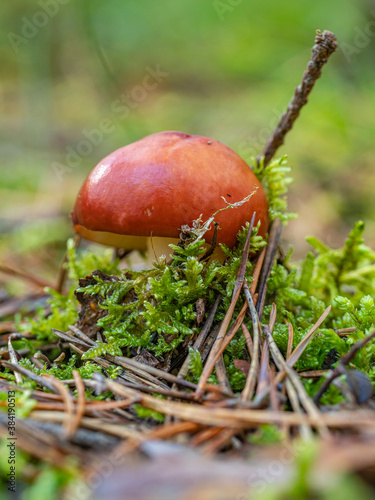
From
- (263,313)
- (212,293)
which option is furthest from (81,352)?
(263,313)

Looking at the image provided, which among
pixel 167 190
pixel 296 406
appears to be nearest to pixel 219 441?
pixel 296 406

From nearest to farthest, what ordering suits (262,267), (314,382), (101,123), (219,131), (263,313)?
(314,382)
(263,313)
(262,267)
(219,131)
(101,123)

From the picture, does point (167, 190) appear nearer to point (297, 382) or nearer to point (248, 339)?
point (248, 339)

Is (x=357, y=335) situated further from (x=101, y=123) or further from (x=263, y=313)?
(x=101, y=123)

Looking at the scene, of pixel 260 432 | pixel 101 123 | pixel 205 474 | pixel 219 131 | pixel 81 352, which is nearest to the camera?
pixel 205 474

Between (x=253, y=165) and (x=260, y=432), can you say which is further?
(x=253, y=165)

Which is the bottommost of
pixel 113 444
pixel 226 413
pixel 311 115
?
pixel 113 444

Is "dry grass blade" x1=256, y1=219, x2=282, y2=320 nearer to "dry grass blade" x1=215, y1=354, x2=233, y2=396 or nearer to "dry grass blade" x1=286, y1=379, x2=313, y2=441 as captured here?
"dry grass blade" x1=215, y1=354, x2=233, y2=396
